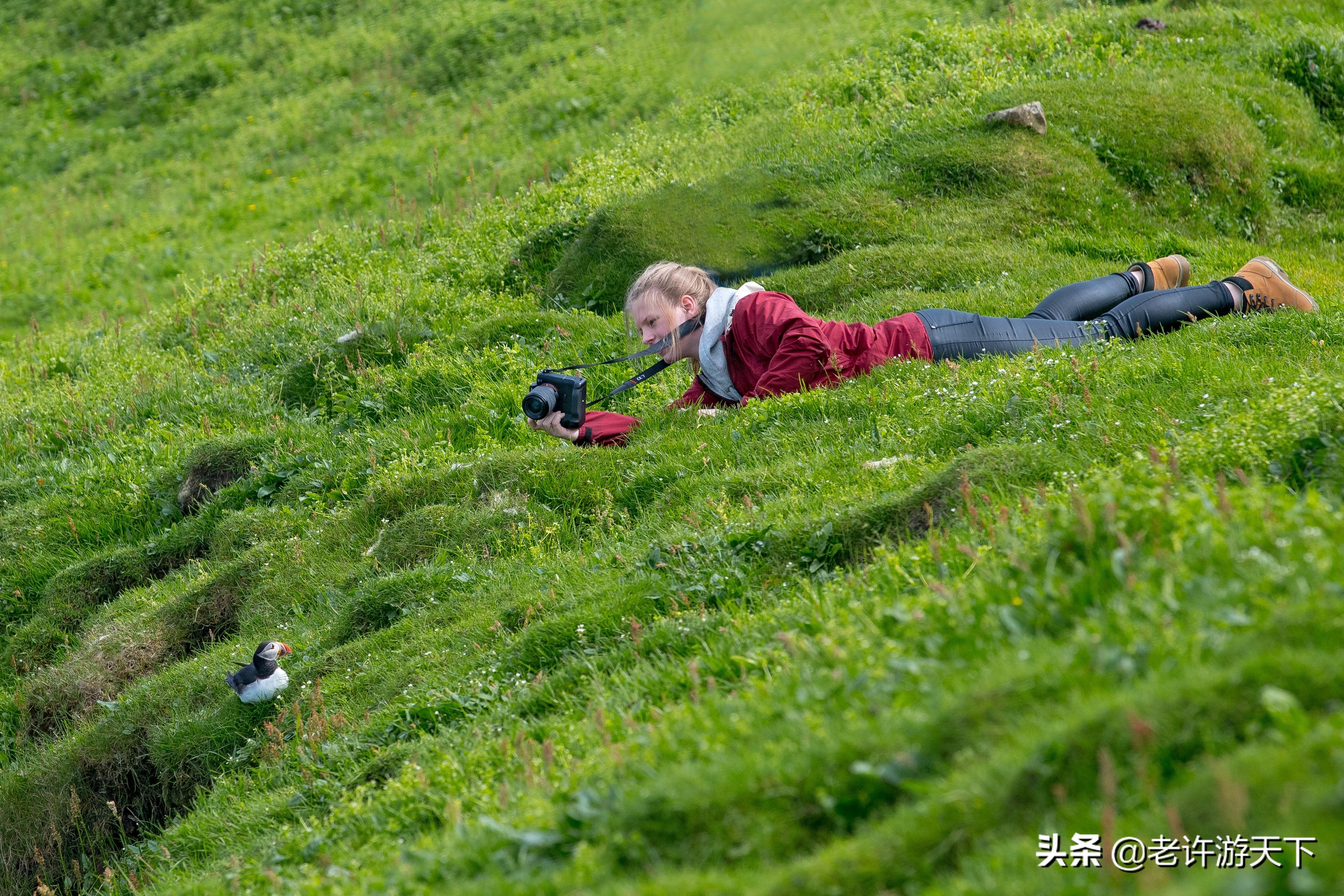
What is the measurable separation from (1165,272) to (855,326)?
2617 mm

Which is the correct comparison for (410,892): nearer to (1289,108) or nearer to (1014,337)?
(1014,337)

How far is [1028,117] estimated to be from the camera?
11.9 metres

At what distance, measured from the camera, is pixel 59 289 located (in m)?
18.0

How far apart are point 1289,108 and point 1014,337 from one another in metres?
7.09

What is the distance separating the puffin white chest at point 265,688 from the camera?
21.9 ft

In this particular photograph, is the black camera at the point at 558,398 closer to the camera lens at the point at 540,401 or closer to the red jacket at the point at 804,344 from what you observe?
the camera lens at the point at 540,401

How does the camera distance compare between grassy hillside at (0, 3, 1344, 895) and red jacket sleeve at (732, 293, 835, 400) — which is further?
red jacket sleeve at (732, 293, 835, 400)

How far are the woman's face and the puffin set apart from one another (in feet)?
11.2

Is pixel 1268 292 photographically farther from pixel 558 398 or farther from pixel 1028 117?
pixel 558 398

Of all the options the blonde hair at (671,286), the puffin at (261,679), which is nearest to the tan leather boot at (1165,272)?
the blonde hair at (671,286)

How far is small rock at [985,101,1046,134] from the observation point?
11.9 metres

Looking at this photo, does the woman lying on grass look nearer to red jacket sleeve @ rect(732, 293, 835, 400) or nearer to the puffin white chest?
red jacket sleeve @ rect(732, 293, 835, 400)

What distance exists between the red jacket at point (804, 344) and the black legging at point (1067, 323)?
17 cm

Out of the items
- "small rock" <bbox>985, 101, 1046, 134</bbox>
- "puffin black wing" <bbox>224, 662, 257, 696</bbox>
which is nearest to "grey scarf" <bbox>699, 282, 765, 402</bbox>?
"puffin black wing" <bbox>224, 662, 257, 696</bbox>
